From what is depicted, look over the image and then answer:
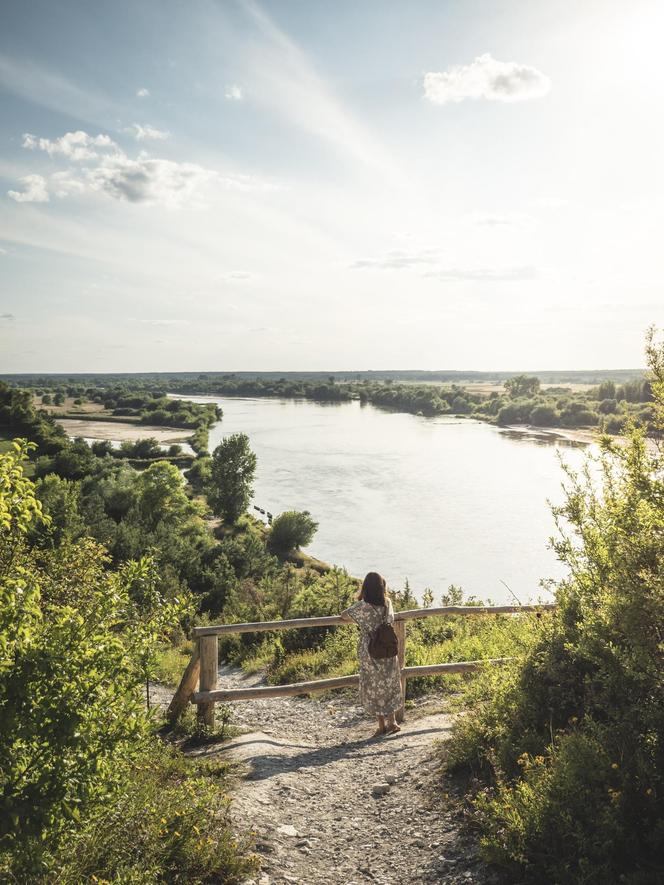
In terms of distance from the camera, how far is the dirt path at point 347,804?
432cm

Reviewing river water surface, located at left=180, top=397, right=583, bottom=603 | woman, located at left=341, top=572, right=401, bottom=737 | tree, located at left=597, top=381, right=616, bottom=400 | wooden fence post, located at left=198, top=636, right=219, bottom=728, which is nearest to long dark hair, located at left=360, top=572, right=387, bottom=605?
woman, located at left=341, top=572, right=401, bottom=737

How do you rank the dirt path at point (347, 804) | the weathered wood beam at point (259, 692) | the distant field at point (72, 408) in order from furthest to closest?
the distant field at point (72, 408), the weathered wood beam at point (259, 692), the dirt path at point (347, 804)

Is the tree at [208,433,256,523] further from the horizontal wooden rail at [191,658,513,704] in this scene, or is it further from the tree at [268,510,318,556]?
the horizontal wooden rail at [191,658,513,704]

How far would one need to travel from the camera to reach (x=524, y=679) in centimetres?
525

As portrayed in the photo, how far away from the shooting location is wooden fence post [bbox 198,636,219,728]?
670cm

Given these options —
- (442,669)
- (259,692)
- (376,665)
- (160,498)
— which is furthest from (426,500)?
(259,692)

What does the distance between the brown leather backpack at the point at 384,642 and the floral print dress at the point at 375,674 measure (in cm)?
8

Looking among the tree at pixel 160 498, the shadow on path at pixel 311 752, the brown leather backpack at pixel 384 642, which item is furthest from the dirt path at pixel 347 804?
the tree at pixel 160 498

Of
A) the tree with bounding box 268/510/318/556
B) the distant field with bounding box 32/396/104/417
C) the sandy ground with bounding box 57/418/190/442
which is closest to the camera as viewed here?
the tree with bounding box 268/510/318/556

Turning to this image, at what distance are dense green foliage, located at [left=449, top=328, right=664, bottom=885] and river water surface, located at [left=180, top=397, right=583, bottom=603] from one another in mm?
8687

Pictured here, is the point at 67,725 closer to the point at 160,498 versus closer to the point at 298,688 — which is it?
the point at 298,688

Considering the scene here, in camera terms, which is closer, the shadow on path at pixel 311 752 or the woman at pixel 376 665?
the shadow on path at pixel 311 752

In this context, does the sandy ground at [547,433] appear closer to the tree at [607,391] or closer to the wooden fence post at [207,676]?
the tree at [607,391]

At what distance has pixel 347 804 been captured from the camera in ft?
17.7
